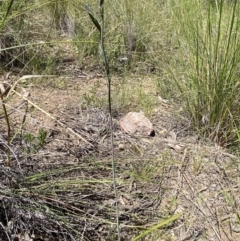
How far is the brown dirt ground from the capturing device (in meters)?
1.36

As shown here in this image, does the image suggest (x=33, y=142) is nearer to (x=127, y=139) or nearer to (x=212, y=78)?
(x=127, y=139)

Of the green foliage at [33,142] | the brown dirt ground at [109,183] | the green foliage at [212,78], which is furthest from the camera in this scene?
the green foliage at [212,78]

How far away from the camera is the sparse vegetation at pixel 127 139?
1385 millimetres

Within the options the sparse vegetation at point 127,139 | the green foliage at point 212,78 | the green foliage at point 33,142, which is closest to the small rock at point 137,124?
the sparse vegetation at point 127,139

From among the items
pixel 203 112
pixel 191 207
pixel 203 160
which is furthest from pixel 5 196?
pixel 203 112

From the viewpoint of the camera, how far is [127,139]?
6.24ft

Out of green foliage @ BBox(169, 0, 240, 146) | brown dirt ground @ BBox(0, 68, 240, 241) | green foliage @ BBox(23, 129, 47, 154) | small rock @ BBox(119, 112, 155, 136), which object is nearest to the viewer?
brown dirt ground @ BBox(0, 68, 240, 241)

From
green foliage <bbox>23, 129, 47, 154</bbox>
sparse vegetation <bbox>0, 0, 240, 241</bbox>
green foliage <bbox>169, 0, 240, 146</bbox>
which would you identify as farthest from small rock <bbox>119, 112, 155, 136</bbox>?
green foliage <bbox>23, 129, 47, 154</bbox>

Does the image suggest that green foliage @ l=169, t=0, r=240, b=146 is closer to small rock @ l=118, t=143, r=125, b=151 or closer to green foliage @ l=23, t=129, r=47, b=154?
small rock @ l=118, t=143, r=125, b=151

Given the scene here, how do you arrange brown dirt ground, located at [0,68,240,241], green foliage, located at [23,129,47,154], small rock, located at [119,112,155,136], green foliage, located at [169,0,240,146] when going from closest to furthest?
brown dirt ground, located at [0,68,240,241]
green foliage, located at [23,129,47,154]
green foliage, located at [169,0,240,146]
small rock, located at [119,112,155,136]

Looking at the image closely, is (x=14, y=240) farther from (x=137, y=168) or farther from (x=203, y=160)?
(x=203, y=160)

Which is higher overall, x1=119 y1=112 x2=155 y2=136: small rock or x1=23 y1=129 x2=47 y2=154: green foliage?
x1=23 y1=129 x2=47 y2=154: green foliage

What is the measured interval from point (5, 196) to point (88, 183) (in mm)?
326

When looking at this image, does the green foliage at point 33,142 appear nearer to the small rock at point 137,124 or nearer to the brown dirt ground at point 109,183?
the brown dirt ground at point 109,183
